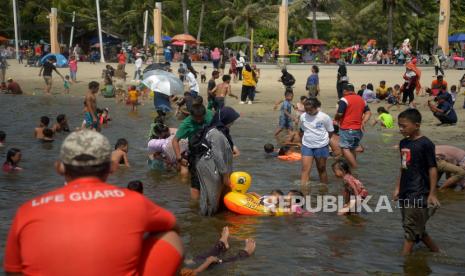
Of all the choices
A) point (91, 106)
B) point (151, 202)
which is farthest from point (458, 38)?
point (151, 202)

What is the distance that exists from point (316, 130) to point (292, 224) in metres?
2.10

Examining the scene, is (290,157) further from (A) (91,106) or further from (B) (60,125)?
(B) (60,125)

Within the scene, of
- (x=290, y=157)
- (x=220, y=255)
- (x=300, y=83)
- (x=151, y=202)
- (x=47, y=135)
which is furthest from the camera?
(x=300, y=83)

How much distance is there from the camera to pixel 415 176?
6512mm

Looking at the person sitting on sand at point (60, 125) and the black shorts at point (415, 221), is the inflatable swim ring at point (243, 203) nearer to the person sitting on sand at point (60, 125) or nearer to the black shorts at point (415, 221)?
the black shorts at point (415, 221)

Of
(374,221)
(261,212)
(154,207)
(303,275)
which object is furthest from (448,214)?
(154,207)

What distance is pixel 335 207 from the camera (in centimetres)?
934

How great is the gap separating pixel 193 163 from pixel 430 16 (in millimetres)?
49575

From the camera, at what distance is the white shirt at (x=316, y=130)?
32.9ft

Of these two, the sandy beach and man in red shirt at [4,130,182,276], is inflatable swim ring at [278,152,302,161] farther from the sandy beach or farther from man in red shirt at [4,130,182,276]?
man in red shirt at [4,130,182,276]

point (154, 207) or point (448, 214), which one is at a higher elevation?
point (154, 207)

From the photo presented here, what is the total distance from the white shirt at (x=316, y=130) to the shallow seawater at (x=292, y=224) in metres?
0.82

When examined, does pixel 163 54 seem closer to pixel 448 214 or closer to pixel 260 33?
pixel 260 33

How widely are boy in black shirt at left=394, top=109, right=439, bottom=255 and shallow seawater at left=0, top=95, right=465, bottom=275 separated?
1.86 ft
